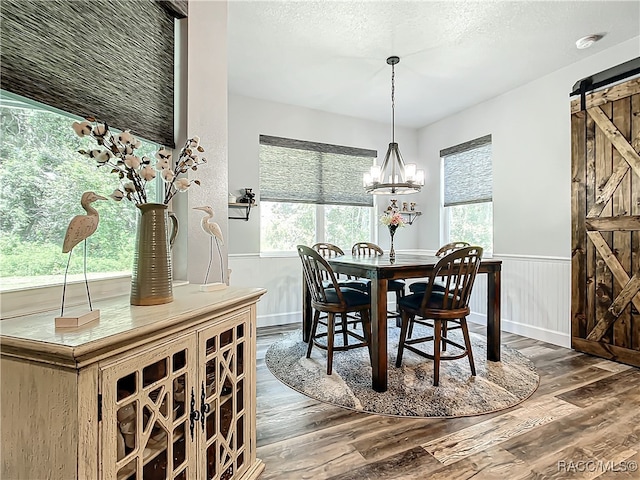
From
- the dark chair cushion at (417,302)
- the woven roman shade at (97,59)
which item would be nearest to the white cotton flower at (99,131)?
the woven roman shade at (97,59)

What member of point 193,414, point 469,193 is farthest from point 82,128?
point 469,193

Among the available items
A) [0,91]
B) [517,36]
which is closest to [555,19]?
[517,36]

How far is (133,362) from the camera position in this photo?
0.89 metres

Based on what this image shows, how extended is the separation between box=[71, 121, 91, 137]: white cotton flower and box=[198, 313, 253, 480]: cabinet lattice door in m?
0.69

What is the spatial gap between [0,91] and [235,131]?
2948mm

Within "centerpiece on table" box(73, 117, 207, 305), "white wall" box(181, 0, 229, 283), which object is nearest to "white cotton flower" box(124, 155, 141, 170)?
"centerpiece on table" box(73, 117, 207, 305)

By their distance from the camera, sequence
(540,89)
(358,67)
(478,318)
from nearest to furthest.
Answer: (358,67)
(540,89)
(478,318)

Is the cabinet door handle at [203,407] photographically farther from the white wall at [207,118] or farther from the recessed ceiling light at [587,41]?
the recessed ceiling light at [587,41]

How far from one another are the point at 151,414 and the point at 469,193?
4354 mm

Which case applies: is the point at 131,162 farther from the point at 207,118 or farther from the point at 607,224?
the point at 607,224

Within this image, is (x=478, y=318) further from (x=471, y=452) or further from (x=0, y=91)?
(x=0, y=91)

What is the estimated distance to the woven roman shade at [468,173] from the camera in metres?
4.18

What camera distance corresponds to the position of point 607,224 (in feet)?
9.62

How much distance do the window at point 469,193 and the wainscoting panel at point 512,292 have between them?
0.47 m
